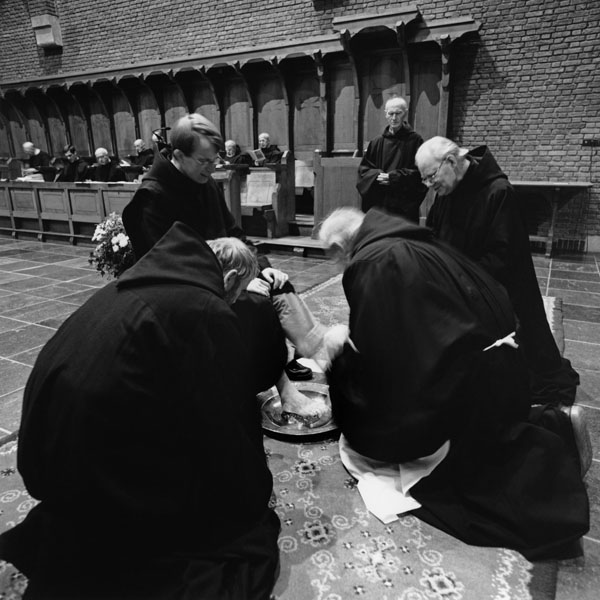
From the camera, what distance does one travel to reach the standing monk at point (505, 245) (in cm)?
302

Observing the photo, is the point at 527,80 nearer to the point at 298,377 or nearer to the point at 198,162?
the point at 198,162

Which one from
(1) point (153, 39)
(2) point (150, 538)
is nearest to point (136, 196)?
(2) point (150, 538)

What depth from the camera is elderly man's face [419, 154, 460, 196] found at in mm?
3123

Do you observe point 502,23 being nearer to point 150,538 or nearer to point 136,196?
point 136,196

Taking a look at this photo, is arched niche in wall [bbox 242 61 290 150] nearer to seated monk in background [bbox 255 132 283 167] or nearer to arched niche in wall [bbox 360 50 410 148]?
seated monk in background [bbox 255 132 283 167]

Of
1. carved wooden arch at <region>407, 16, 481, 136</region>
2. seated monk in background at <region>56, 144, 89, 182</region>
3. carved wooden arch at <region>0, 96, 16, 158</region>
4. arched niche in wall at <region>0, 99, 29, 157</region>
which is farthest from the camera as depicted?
carved wooden arch at <region>0, 96, 16, 158</region>

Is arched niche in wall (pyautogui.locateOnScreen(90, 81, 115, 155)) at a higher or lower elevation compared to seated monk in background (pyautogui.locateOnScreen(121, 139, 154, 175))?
higher

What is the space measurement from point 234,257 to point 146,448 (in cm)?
74

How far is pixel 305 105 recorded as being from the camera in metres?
9.76

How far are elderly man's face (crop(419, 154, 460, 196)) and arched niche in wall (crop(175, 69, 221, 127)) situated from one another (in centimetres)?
835

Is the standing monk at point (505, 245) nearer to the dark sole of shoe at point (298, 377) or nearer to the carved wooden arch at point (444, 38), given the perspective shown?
the dark sole of shoe at point (298, 377)

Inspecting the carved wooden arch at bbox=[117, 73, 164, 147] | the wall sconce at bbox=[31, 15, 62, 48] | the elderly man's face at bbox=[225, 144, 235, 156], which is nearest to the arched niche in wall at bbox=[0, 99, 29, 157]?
the wall sconce at bbox=[31, 15, 62, 48]

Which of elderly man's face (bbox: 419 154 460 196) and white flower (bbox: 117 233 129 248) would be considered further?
white flower (bbox: 117 233 129 248)

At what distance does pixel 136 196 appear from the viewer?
323 centimetres
